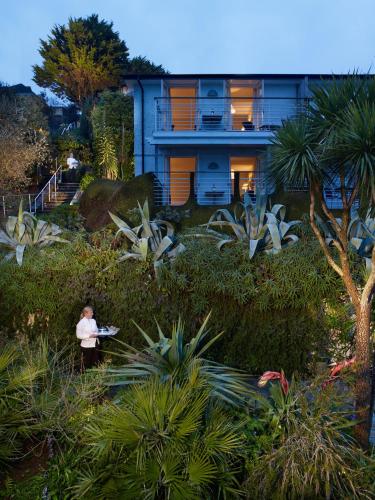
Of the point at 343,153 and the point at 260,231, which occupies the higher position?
the point at 343,153

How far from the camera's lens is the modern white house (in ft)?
56.9

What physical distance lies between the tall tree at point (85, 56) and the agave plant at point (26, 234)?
2923 centimetres

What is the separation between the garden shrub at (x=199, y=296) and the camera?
7719 millimetres

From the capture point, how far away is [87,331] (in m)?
7.31

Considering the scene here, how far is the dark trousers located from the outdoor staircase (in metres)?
11.8

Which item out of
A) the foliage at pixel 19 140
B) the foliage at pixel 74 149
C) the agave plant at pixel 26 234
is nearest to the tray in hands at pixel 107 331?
the agave plant at pixel 26 234

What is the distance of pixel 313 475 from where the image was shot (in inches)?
159

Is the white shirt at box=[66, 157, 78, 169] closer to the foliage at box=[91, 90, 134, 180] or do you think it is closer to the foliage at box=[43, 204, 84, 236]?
the foliage at box=[91, 90, 134, 180]

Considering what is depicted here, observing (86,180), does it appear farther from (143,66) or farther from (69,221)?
(143,66)

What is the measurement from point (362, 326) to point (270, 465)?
2.17 m

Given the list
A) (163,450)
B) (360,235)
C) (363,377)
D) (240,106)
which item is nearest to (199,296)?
(360,235)

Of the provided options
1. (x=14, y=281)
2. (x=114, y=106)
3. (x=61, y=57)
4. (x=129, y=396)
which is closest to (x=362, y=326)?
(x=129, y=396)

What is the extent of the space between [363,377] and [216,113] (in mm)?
15028

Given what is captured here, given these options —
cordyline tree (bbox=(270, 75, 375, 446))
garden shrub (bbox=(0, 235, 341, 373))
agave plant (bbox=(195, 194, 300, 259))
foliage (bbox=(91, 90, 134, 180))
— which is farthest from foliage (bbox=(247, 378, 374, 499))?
foliage (bbox=(91, 90, 134, 180))
